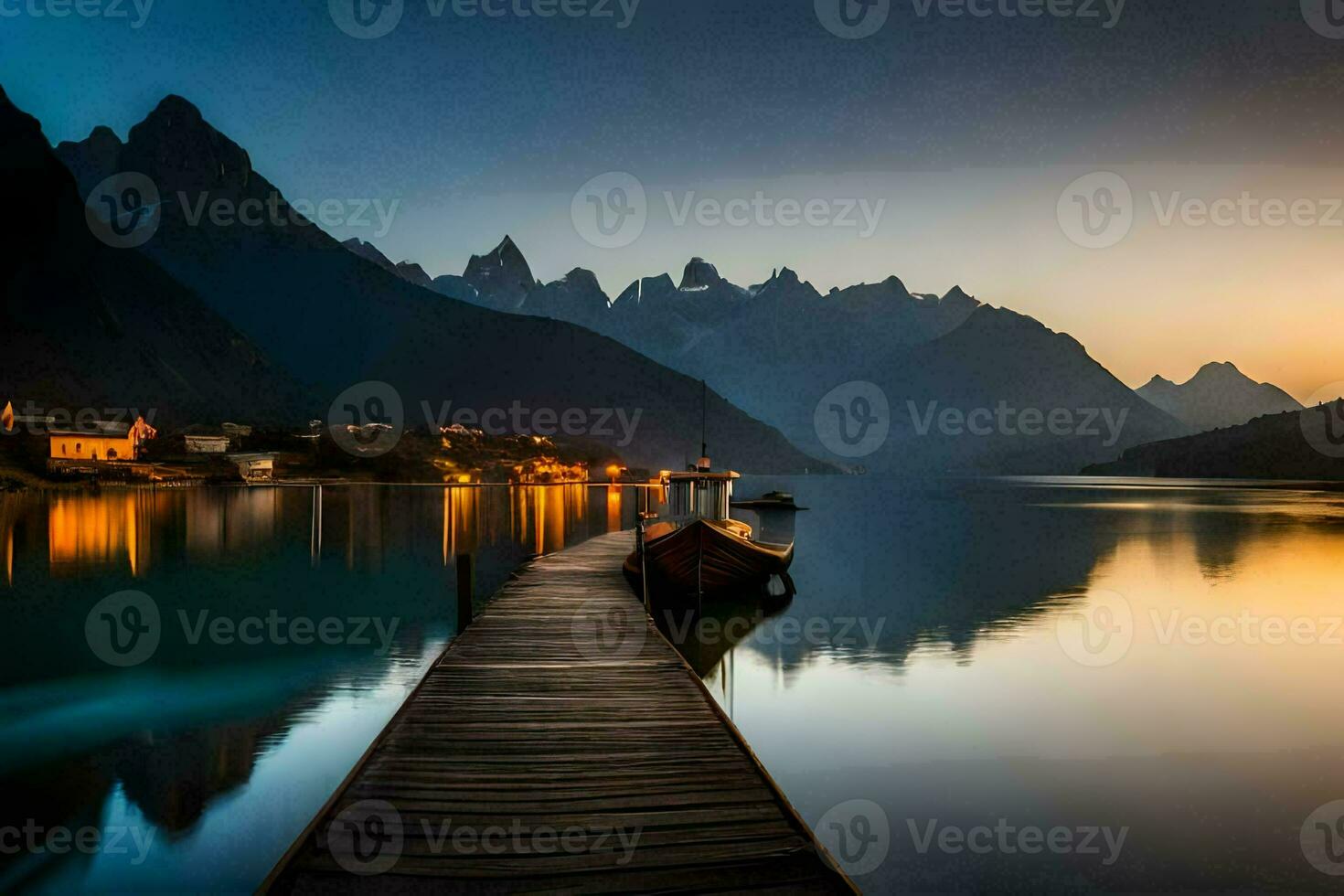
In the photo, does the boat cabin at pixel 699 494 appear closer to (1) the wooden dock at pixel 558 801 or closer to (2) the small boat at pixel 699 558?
(2) the small boat at pixel 699 558

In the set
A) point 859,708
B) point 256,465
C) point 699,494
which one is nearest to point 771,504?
point 699,494

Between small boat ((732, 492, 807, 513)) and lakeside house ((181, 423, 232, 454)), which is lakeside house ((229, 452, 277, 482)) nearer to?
lakeside house ((181, 423, 232, 454))

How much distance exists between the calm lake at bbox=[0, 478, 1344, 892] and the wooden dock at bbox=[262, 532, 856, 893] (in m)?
2.87

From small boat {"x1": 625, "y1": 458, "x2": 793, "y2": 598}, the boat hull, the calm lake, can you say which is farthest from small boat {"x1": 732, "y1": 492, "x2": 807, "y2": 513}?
the boat hull

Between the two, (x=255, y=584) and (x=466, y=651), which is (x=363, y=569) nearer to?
(x=255, y=584)

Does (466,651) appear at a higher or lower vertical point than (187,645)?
higher

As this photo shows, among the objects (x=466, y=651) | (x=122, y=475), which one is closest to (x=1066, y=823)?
(x=466, y=651)

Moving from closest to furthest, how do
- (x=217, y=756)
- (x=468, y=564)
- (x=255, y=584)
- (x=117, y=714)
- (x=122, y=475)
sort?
(x=217, y=756), (x=117, y=714), (x=468, y=564), (x=255, y=584), (x=122, y=475)

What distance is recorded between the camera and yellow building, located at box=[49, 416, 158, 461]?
113938mm

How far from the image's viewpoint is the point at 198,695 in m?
16.8

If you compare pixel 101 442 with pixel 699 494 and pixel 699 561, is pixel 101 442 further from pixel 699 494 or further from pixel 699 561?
pixel 699 561

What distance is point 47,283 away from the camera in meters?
138

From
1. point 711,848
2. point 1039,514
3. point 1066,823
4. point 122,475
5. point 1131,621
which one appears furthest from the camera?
point 122,475

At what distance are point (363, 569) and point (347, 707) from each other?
73.2 feet
